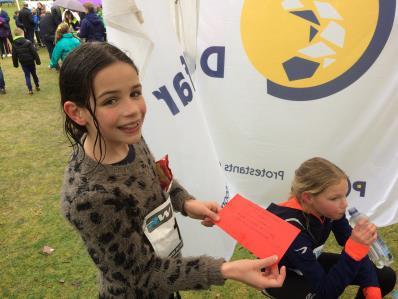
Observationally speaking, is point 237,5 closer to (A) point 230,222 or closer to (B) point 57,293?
(A) point 230,222

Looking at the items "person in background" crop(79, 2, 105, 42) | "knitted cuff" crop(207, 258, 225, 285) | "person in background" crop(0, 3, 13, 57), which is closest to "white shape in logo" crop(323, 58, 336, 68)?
"knitted cuff" crop(207, 258, 225, 285)

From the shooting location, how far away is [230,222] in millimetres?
1507

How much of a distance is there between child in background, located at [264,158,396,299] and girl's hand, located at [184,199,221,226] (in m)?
0.42

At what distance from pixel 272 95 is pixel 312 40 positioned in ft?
1.53

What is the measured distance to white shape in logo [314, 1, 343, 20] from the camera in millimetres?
2348

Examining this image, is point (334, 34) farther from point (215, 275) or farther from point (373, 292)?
point (215, 275)

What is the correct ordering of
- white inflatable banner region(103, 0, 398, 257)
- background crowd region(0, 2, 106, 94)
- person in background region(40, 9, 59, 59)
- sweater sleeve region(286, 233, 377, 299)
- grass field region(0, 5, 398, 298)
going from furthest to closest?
person in background region(40, 9, 59, 59)
background crowd region(0, 2, 106, 94)
grass field region(0, 5, 398, 298)
white inflatable banner region(103, 0, 398, 257)
sweater sleeve region(286, 233, 377, 299)

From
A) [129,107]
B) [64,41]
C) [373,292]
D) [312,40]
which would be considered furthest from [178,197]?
[64,41]

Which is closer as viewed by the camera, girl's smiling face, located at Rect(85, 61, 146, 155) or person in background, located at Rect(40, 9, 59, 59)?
girl's smiling face, located at Rect(85, 61, 146, 155)

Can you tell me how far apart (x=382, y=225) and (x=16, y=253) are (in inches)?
116

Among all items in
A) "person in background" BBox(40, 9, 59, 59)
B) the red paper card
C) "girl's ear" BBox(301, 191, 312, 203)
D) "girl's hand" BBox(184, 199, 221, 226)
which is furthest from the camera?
"person in background" BBox(40, 9, 59, 59)

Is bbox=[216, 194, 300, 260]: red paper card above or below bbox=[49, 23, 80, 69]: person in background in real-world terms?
above

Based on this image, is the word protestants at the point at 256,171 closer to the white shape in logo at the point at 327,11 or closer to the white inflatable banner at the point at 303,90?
the white inflatable banner at the point at 303,90

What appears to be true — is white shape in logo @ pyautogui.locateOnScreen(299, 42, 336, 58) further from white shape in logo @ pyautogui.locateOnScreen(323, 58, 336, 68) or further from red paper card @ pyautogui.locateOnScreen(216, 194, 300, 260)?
red paper card @ pyautogui.locateOnScreen(216, 194, 300, 260)
